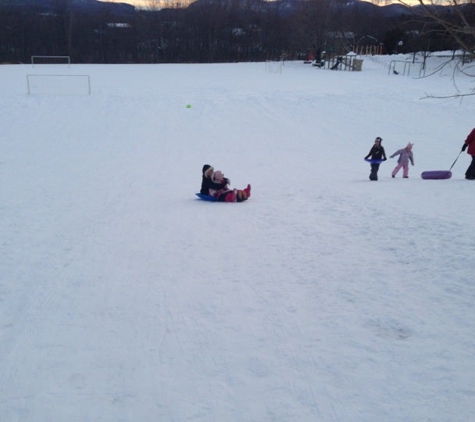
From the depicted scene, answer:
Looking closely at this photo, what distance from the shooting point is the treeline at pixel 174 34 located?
60219 millimetres

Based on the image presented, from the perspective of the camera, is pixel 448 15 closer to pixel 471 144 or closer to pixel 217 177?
pixel 217 177

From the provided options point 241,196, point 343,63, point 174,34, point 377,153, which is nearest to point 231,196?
point 241,196

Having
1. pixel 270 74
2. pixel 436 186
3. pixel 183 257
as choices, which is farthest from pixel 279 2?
pixel 183 257

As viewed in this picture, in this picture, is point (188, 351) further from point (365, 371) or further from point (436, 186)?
point (436, 186)

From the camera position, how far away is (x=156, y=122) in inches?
980

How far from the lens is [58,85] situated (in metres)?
31.5

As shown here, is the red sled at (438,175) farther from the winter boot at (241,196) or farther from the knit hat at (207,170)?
the knit hat at (207,170)

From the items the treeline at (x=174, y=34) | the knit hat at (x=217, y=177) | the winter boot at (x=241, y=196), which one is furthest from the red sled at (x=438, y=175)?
the treeline at (x=174, y=34)

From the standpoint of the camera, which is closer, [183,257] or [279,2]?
[183,257]

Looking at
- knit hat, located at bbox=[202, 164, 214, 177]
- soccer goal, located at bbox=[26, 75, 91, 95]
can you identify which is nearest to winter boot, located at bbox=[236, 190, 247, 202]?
knit hat, located at bbox=[202, 164, 214, 177]

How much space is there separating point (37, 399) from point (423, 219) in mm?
6778

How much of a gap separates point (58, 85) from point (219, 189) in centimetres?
2398

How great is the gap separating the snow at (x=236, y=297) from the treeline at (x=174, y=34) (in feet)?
163

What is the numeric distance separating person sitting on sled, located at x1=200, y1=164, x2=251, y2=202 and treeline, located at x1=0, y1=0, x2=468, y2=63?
4939cm
